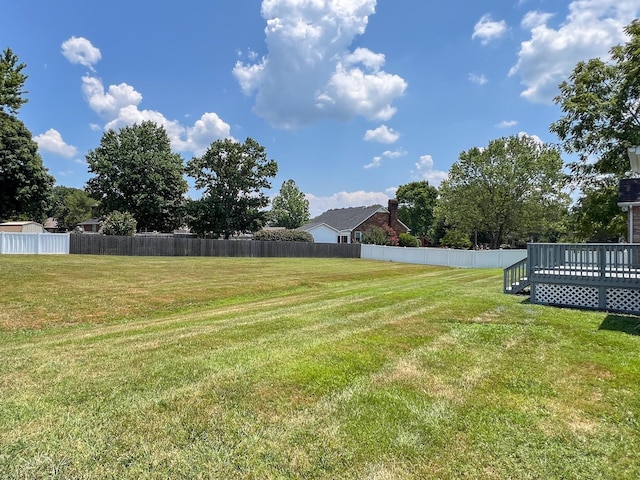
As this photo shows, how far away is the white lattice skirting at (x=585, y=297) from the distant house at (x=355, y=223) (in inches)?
1370

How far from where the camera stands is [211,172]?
139 feet

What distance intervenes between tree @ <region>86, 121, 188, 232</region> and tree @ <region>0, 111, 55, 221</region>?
5.60 meters

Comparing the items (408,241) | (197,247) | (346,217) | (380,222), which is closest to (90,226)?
(197,247)

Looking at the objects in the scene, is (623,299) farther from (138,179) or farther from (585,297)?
(138,179)

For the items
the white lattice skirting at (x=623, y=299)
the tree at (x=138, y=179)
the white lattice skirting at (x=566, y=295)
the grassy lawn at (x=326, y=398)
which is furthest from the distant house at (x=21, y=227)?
the white lattice skirting at (x=623, y=299)

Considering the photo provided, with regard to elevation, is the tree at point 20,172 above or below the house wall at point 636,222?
above

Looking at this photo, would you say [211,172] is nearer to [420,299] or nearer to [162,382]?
[420,299]

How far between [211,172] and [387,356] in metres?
40.4

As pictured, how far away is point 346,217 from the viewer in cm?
5019

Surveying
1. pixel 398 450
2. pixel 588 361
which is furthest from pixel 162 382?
pixel 588 361

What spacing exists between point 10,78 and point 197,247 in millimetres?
16039

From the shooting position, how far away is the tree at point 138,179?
39.9 metres

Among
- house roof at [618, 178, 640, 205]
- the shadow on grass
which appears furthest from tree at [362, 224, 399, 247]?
the shadow on grass

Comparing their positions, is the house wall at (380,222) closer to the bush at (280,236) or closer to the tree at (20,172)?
the bush at (280,236)
